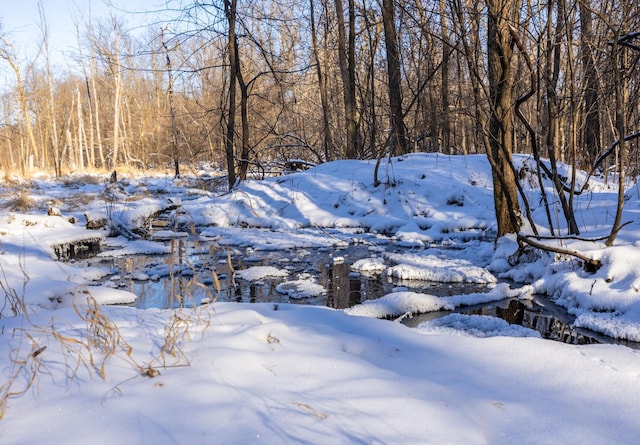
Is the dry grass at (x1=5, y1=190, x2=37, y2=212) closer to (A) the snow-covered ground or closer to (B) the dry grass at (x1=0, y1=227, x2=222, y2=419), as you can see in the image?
(A) the snow-covered ground

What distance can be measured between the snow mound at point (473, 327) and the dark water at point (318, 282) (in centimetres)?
19

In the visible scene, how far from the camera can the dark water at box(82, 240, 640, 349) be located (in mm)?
3834

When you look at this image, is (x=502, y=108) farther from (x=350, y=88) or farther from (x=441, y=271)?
(x=350, y=88)

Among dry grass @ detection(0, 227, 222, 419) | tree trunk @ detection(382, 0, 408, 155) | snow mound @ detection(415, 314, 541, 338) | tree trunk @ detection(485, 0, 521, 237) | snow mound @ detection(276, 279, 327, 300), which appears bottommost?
snow mound @ detection(276, 279, 327, 300)

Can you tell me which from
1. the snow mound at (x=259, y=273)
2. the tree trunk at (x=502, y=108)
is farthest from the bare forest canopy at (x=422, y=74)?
the snow mound at (x=259, y=273)

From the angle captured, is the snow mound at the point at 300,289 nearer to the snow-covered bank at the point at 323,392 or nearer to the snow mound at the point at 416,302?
the snow mound at the point at 416,302


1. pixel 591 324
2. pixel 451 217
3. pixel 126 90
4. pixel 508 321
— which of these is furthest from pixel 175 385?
pixel 126 90

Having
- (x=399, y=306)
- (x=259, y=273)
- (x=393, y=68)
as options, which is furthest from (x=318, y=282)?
(x=393, y=68)

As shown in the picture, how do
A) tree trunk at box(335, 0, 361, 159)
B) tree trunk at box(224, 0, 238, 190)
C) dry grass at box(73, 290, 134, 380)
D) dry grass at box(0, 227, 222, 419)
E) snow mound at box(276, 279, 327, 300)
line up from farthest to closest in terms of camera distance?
tree trunk at box(335, 0, 361, 159)
tree trunk at box(224, 0, 238, 190)
snow mound at box(276, 279, 327, 300)
dry grass at box(73, 290, 134, 380)
dry grass at box(0, 227, 222, 419)

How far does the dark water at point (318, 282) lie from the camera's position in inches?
151

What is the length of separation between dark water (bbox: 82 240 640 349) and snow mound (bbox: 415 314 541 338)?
19cm

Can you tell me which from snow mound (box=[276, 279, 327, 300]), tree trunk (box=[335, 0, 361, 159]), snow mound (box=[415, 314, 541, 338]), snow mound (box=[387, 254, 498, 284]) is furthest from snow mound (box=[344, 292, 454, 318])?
tree trunk (box=[335, 0, 361, 159])

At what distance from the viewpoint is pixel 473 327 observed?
3514 millimetres

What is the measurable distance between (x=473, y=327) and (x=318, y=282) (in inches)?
85.5
